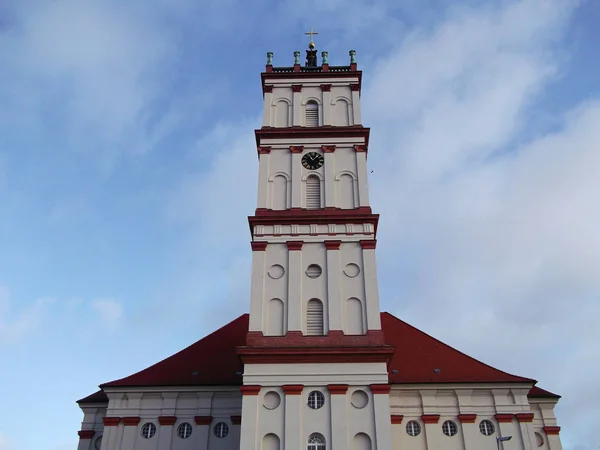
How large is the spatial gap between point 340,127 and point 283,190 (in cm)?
472

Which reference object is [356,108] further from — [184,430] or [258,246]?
[184,430]

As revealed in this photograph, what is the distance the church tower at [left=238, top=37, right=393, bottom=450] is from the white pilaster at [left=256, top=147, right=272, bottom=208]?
63 millimetres

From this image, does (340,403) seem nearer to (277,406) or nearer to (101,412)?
(277,406)

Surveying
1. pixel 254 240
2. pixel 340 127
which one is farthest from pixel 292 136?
pixel 254 240

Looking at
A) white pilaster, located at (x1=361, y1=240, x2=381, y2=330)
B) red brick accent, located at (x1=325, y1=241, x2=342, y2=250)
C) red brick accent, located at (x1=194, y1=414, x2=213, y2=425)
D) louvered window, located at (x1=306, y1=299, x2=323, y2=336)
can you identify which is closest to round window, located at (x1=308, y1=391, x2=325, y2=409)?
louvered window, located at (x1=306, y1=299, x2=323, y2=336)

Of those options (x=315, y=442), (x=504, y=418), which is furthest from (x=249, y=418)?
(x=504, y=418)

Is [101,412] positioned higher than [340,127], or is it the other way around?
[340,127]

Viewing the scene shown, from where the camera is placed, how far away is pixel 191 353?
110 ft

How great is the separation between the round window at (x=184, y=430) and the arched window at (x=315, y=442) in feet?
26.7

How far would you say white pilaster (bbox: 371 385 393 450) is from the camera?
2430 centimetres

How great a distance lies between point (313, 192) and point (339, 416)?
1117 centimetres

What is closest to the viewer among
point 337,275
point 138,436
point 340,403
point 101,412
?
point 340,403

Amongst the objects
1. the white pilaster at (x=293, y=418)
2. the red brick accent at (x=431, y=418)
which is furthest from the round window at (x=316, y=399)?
the red brick accent at (x=431, y=418)

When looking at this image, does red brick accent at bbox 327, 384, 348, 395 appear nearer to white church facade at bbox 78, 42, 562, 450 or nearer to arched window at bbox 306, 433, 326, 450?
white church facade at bbox 78, 42, 562, 450
